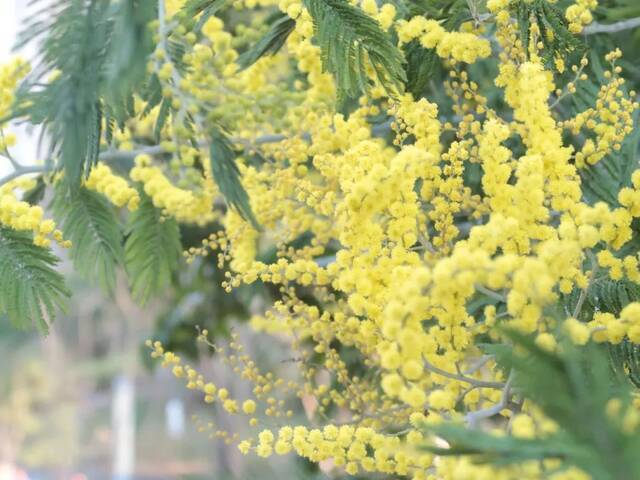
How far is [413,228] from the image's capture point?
1382 millimetres

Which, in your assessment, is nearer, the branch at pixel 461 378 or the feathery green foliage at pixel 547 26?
the branch at pixel 461 378

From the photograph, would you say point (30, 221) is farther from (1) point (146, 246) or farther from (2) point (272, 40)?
(2) point (272, 40)

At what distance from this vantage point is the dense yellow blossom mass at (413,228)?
1.13 metres

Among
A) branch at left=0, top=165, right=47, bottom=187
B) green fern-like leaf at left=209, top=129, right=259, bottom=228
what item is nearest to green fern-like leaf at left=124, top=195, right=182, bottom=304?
branch at left=0, top=165, right=47, bottom=187

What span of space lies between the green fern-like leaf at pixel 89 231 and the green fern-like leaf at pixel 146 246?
7 centimetres

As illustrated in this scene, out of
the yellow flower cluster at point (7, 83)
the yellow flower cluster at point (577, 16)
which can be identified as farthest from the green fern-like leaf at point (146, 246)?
the yellow flower cluster at point (577, 16)

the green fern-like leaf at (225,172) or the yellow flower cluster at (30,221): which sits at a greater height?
the yellow flower cluster at (30,221)

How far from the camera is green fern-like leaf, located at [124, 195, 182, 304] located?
2.15 metres

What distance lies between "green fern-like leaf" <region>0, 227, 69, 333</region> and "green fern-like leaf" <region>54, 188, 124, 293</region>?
0.58ft

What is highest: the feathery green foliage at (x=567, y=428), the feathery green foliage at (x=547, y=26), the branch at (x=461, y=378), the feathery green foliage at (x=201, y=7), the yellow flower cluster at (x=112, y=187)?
the feathery green foliage at (x=201, y=7)

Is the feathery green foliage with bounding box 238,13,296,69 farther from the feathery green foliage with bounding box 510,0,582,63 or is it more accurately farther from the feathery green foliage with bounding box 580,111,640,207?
the feathery green foliage with bounding box 580,111,640,207

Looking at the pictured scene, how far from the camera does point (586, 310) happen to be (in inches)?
64.3

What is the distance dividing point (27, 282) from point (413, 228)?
2.81 feet

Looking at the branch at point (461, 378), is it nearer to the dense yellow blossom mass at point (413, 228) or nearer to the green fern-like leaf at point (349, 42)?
the dense yellow blossom mass at point (413, 228)
